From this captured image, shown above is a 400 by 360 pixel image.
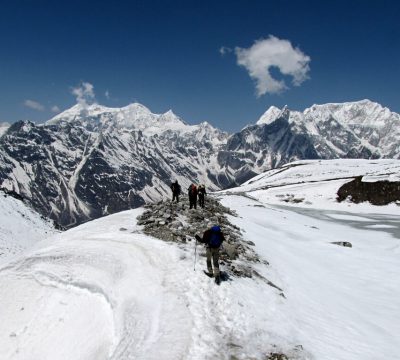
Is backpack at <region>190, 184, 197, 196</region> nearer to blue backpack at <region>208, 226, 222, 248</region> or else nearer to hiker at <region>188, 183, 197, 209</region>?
hiker at <region>188, 183, 197, 209</region>

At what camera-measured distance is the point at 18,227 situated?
182ft

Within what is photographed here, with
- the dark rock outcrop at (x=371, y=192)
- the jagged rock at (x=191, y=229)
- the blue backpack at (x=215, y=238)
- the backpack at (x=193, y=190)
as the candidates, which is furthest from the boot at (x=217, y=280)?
the dark rock outcrop at (x=371, y=192)

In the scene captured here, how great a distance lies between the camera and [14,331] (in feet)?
52.7

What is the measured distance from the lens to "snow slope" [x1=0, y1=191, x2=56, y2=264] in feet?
158

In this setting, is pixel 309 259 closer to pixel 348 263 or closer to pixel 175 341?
pixel 348 263

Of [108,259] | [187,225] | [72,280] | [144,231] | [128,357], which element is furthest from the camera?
[187,225]

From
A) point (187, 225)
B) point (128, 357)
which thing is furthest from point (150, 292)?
point (187, 225)

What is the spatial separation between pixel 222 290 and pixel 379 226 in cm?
3843

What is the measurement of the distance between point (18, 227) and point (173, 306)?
46925mm

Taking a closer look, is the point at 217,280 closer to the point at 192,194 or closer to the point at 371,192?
the point at 192,194

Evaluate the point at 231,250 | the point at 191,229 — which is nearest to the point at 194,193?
the point at 191,229

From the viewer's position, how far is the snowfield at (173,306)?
42.5ft

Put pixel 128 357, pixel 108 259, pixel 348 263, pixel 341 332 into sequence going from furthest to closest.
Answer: pixel 348 263 → pixel 108 259 → pixel 341 332 → pixel 128 357

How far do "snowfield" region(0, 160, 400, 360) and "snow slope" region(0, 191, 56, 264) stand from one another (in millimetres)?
26006
